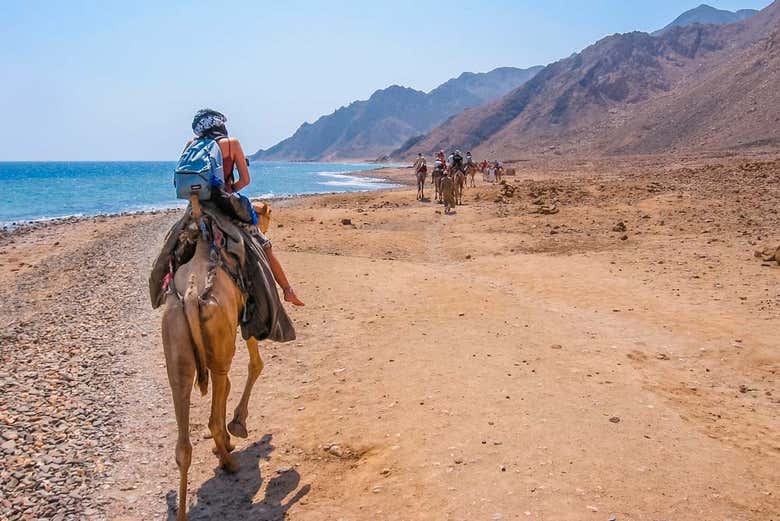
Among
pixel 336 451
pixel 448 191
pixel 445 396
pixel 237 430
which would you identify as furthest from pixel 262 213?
pixel 448 191

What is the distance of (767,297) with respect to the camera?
9.80 m

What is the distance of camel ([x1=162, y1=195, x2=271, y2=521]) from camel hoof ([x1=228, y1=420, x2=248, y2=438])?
2.48ft

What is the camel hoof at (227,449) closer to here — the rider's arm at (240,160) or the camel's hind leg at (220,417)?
the camel's hind leg at (220,417)

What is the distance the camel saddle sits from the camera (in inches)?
190

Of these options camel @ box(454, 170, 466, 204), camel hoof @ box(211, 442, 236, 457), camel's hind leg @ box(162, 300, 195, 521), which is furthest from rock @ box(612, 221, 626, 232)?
Result: camel's hind leg @ box(162, 300, 195, 521)

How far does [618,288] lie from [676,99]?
85656 millimetres

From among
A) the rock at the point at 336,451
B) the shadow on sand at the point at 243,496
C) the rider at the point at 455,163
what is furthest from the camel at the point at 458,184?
the shadow on sand at the point at 243,496

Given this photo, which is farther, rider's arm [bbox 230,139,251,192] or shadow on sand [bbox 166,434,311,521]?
rider's arm [bbox 230,139,251,192]

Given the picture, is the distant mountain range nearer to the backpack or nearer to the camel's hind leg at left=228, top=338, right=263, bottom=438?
the camel's hind leg at left=228, top=338, right=263, bottom=438

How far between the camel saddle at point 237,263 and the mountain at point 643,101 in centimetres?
6172

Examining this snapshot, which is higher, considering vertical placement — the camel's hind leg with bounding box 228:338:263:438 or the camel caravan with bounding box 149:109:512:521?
the camel caravan with bounding box 149:109:512:521

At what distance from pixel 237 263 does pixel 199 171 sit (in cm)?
83

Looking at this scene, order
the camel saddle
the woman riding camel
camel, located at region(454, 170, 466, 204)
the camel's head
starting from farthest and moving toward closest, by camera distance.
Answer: camel, located at region(454, 170, 466, 204), the camel's head, the woman riding camel, the camel saddle

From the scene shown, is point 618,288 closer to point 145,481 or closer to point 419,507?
point 419,507
